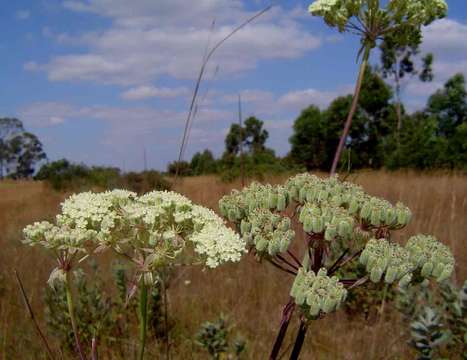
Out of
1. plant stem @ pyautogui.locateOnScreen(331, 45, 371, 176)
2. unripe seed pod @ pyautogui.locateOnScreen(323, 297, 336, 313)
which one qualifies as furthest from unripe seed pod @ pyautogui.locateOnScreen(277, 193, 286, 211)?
plant stem @ pyautogui.locateOnScreen(331, 45, 371, 176)

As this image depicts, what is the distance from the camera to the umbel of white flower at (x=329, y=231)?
1421 millimetres

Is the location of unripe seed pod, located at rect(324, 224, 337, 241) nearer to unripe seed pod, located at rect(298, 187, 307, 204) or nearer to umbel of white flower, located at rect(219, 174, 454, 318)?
umbel of white flower, located at rect(219, 174, 454, 318)

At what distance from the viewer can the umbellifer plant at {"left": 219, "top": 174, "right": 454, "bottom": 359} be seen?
56.2 inches

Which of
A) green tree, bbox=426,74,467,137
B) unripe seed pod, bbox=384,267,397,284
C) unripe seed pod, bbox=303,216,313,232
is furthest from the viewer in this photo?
green tree, bbox=426,74,467,137

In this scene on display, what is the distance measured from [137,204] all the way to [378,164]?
32987 millimetres

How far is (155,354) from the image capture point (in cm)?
363

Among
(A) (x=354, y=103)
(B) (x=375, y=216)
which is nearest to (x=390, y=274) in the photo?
(B) (x=375, y=216)

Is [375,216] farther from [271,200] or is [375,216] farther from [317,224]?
[271,200]

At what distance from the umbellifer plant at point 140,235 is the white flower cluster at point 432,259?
0.60m

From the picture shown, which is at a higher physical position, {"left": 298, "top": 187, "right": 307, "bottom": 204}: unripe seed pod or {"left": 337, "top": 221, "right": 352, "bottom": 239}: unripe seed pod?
{"left": 298, "top": 187, "right": 307, "bottom": 204}: unripe seed pod

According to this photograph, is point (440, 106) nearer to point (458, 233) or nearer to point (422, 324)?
point (458, 233)

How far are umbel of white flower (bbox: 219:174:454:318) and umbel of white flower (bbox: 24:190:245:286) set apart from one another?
0.17 meters

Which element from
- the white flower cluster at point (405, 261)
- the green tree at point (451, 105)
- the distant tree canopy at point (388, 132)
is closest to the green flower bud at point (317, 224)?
the white flower cluster at point (405, 261)

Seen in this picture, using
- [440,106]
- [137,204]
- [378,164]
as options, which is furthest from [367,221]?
[440,106]
